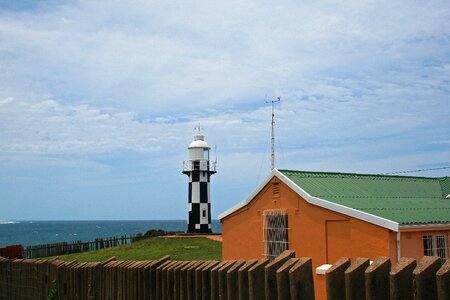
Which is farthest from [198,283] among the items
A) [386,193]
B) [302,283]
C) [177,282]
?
[386,193]

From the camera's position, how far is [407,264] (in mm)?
3164

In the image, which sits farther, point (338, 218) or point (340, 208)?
point (338, 218)

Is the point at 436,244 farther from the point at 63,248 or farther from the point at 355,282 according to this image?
the point at 63,248

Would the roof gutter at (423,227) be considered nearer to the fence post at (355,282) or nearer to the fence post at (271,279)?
the fence post at (271,279)

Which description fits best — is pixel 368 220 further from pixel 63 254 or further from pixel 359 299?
pixel 63 254

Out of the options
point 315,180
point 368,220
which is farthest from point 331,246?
point 315,180

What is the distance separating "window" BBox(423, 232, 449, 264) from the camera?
54.5 ft

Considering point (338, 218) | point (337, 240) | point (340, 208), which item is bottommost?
point (337, 240)

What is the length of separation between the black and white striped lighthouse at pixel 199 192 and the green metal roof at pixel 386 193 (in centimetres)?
2556

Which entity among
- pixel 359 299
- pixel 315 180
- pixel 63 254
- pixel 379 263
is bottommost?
pixel 63 254

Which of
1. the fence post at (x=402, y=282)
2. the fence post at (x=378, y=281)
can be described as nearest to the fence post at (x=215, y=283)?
the fence post at (x=378, y=281)

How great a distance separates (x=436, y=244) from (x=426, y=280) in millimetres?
15019

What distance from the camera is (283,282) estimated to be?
3.87 metres

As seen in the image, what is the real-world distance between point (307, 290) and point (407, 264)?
0.80 metres
